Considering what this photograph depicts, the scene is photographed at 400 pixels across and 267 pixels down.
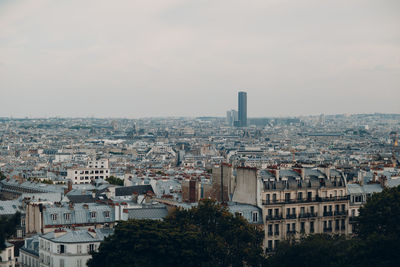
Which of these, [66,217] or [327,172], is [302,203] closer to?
[327,172]

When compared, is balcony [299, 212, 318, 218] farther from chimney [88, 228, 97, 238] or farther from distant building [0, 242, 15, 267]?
distant building [0, 242, 15, 267]

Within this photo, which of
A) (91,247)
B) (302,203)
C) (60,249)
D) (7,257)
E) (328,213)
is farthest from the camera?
(328,213)

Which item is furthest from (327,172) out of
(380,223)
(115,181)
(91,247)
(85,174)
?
(85,174)

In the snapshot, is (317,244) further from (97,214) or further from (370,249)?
(97,214)

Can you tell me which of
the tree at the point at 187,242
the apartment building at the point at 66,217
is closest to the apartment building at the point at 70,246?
the tree at the point at 187,242

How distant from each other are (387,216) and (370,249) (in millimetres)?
9297

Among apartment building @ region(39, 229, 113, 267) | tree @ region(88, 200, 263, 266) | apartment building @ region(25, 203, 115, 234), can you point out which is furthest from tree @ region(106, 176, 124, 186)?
tree @ region(88, 200, 263, 266)

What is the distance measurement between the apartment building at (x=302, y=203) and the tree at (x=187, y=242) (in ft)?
17.6

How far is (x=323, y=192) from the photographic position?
2253 inches

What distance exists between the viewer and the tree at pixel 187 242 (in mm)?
45812

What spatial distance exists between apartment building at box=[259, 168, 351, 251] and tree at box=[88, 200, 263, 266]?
211 inches

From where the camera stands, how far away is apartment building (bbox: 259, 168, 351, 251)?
181 ft

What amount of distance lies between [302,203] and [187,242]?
488 inches

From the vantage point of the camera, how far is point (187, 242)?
152ft
